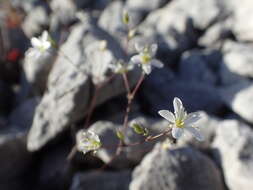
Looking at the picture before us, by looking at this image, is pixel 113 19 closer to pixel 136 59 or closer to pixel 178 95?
pixel 178 95

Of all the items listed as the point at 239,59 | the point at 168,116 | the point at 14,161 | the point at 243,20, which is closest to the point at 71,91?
the point at 14,161

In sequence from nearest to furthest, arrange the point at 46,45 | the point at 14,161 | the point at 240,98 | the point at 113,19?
the point at 46,45 < the point at 14,161 < the point at 240,98 < the point at 113,19

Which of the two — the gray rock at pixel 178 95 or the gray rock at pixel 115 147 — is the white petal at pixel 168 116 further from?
the gray rock at pixel 178 95

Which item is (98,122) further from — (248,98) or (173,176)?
(248,98)

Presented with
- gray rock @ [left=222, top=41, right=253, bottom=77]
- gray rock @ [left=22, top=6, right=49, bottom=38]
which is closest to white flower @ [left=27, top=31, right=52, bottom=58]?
gray rock @ [left=222, top=41, right=253, bottom=77]

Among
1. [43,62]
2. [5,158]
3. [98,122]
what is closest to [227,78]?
[98,122]

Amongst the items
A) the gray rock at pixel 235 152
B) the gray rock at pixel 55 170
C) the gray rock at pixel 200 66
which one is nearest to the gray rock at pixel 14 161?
the gray rock at pixel 55 170

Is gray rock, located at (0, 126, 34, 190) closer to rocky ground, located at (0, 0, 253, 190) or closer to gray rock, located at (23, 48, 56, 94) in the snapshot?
rocky ground, located at (0, 0, 253, 190)
